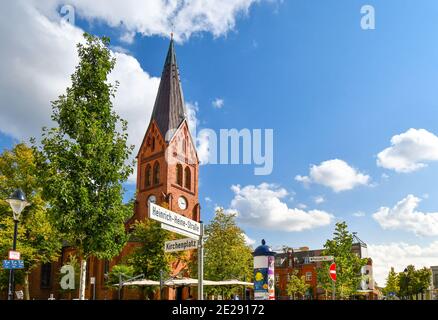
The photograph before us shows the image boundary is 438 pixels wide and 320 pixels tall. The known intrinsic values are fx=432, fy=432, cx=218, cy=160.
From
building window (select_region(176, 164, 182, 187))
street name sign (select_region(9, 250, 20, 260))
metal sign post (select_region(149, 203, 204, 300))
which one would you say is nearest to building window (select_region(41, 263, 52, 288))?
building window (select_region(176, 164, 182, 187))

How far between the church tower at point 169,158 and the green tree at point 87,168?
136 feet

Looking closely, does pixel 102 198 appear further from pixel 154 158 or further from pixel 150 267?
pixel 154 158

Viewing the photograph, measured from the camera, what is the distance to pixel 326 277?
4972 centimetres

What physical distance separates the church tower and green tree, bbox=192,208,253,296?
16651mm

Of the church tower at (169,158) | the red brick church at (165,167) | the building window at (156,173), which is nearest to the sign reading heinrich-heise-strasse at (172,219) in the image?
the red brick church at (165,167)

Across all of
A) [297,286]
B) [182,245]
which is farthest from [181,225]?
[297,286]

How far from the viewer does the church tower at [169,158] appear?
6134 centimetres

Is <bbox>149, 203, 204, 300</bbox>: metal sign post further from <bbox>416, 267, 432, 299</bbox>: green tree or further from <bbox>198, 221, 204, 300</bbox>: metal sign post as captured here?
<bbox>416, 267, 432, 299</bbox>: green tree

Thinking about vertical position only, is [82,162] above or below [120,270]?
above

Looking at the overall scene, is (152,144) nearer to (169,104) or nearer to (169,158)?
(169,158)

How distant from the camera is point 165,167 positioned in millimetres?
61562
